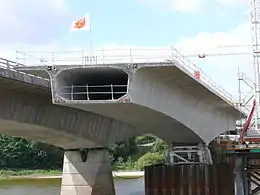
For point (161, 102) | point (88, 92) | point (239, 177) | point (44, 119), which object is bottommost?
point (239, 177)

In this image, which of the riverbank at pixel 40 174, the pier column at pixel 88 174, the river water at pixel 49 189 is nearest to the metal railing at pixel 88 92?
the pier column at pixel 88 174

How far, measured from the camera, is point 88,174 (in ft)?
143

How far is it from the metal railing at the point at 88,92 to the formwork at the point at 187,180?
13.7 m

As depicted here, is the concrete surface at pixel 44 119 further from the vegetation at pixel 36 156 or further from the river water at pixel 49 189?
the vegetation at pixel 36 156

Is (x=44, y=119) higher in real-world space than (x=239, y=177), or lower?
higher

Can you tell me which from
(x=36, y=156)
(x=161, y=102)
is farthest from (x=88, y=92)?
(x=36, y=156)

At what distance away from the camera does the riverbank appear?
103312mm

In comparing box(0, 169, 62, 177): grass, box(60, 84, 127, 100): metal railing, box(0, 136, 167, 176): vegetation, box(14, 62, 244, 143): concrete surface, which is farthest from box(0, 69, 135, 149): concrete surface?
box(0, 136, 167, 176): vegetation

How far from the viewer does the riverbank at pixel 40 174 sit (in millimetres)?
103312

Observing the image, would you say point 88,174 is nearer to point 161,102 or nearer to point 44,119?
point 44,119

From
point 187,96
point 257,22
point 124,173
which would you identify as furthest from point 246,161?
point 124,173

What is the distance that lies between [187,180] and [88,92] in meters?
15.5

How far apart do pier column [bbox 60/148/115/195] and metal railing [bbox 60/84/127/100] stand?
13.4 m

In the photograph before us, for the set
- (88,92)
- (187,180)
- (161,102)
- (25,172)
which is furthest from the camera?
(25,172)
